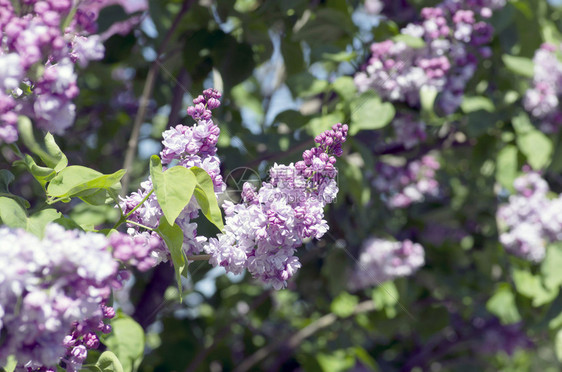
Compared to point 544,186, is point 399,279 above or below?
below

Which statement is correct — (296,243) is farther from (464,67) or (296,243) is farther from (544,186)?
(544,186)

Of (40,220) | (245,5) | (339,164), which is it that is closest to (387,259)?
(339,164)

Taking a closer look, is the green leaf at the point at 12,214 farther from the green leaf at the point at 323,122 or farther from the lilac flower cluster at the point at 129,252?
the green leaf at the point at 323,122

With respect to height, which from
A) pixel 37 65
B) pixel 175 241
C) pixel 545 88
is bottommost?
pixel 545 88

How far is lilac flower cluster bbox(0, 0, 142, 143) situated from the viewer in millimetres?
826

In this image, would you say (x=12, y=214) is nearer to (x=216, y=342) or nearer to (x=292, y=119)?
(x=292, y=119)

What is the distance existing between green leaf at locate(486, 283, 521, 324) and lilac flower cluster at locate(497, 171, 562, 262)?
0.64 ft

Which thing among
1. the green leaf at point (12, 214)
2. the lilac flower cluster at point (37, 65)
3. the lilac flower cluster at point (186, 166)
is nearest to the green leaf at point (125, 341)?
the lilac flower cluster at point (186, 166)

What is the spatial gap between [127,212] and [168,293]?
118 centimetres

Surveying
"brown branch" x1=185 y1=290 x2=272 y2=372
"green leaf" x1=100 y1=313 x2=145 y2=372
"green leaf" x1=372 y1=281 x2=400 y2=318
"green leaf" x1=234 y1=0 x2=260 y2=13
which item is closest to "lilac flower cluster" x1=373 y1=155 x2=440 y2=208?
"green leaf" x1=372 y1=281 x2=400 y2=318

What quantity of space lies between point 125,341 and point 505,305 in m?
1.59

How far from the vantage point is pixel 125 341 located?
5.03 feet

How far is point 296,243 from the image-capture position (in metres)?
1.10

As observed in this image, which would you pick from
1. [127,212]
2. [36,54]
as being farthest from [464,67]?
[36,54]
